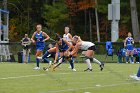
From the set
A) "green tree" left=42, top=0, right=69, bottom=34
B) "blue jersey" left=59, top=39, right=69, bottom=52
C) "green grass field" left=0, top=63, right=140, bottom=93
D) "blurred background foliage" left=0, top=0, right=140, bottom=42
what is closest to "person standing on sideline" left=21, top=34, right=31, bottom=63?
"blue jersey" left=59, top=39, right=69, bottom=52

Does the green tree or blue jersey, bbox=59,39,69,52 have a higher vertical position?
the green tree

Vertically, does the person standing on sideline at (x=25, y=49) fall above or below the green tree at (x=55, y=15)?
below

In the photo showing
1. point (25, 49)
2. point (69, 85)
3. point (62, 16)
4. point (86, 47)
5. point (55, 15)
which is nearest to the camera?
point (69, 85)

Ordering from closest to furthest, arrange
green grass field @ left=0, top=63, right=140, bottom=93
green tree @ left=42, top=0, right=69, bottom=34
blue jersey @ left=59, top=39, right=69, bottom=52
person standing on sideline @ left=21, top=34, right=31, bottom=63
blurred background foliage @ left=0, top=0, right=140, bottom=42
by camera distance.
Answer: green grass field @ left=0, top=63, right=140, bottom=93 < blue jersey @ left=59, top=39, right=69, bottom=52 < person standing on sideline @ left=21, top=34, right=31, bottom=63 < blurred background foliage @ left=0, top=0, right=140, bottom=42 < green tree @ left=42, top=0, right=69, bottom=34

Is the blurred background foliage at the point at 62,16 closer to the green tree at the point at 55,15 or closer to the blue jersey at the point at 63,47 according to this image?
the green tree at the point at 55,15

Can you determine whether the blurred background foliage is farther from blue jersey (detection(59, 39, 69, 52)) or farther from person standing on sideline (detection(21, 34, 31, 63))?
blue jersey (detection(59, 39, 69, 52))

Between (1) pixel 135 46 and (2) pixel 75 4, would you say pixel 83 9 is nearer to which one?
(2) pixel 75 4

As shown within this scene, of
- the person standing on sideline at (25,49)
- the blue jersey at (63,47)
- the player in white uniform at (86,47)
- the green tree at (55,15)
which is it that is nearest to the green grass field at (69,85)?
the player in white uniform at (86,47)

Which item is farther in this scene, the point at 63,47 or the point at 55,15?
the point at 55,15

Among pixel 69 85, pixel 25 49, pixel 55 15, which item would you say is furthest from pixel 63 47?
pixel 55 15

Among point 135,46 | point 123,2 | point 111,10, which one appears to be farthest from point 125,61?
point 123,2

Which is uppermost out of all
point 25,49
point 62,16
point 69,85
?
point 62,16

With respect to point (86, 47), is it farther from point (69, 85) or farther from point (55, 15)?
point (55, 15)

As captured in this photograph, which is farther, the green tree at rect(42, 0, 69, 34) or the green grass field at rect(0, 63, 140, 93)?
the green tree at rect(42, 0, 69, 34)
